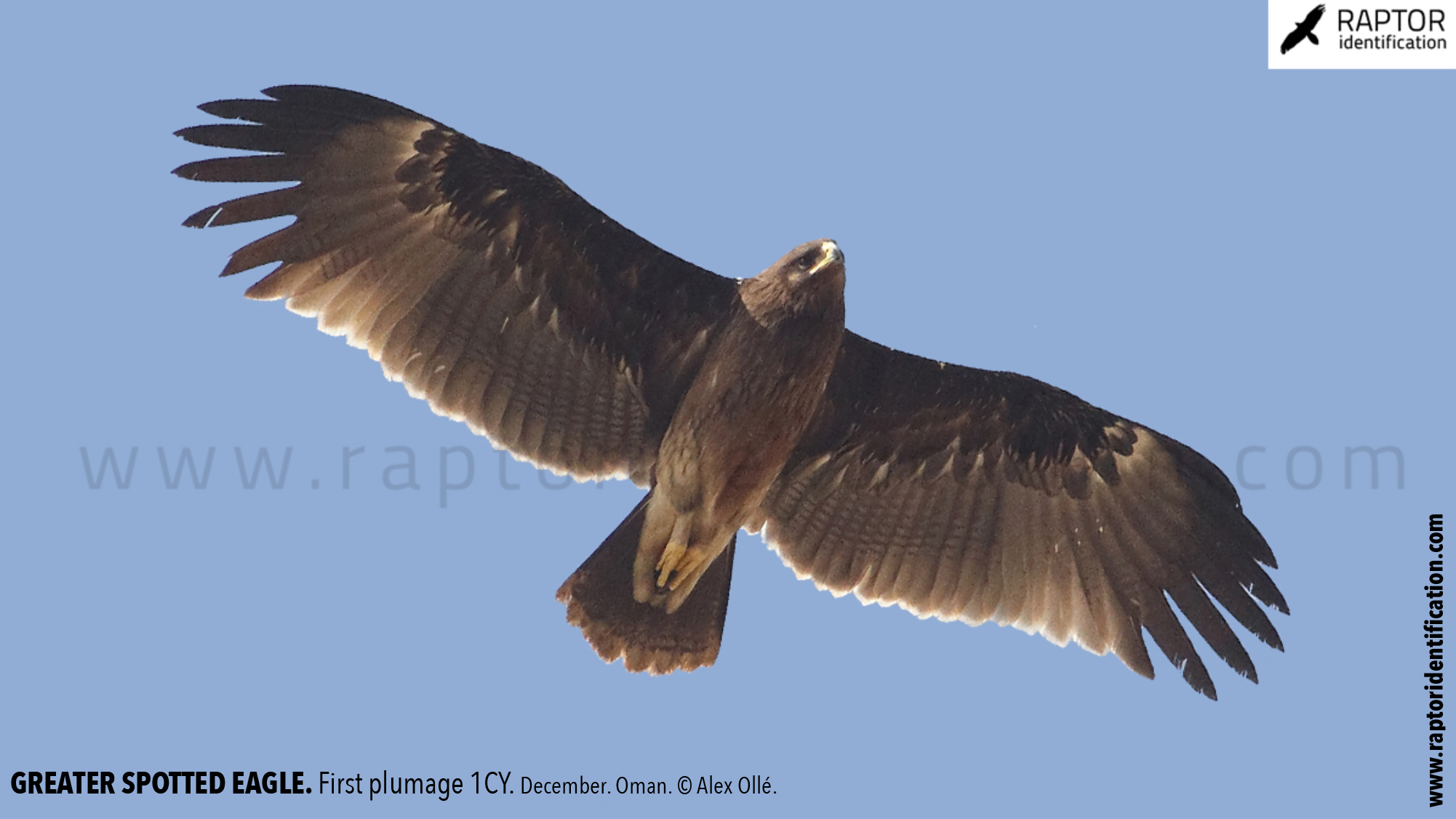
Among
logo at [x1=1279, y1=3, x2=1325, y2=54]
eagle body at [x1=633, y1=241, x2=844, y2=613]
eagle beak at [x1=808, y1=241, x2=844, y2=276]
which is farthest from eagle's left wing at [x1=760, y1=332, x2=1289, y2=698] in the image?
logo at [x1=1279, y1=3, x2=1325, y2=54]

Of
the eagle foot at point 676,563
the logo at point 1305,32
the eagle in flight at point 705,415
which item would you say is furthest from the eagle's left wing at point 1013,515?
the logo at point 1305,32

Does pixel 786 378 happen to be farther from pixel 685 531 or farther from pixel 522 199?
pixel 522 199

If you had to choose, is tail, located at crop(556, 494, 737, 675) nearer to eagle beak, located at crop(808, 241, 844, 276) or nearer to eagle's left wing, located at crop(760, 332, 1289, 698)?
eagle's left wing, located at crop(760, 332, 1289, 698)

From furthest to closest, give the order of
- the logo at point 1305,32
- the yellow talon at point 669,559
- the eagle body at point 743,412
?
the logo at point 1305,32 < the yellow talon at point 669,559 < the eagle body at point 743,412

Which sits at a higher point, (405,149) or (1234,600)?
(405,149)

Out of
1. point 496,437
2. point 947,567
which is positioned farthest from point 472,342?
point 947,567

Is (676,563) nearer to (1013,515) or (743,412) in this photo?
(743,412)

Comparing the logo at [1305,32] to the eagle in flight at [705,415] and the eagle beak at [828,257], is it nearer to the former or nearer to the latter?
the eagle in flight at [705,415]
